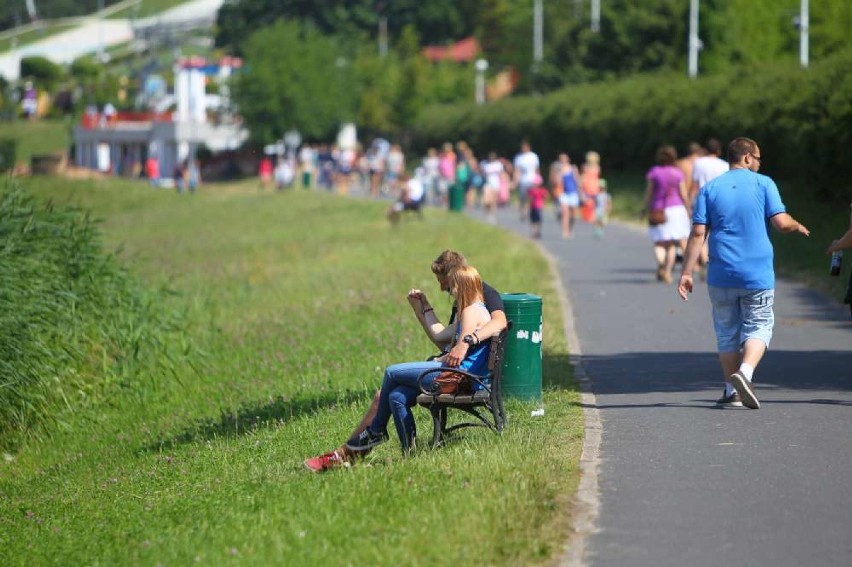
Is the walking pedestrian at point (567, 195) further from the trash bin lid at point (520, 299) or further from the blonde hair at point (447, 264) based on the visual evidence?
the blonde hair at point (447, 264)

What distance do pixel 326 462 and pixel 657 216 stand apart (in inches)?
488

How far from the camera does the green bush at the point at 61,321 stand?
16047mm

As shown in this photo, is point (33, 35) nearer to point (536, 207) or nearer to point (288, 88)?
point (288, 88)

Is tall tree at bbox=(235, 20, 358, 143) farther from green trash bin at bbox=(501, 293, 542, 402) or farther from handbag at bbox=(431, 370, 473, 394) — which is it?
handbag at bbox=(431, 370, 473, 394)

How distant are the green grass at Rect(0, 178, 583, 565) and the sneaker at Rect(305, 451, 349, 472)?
0.11 m

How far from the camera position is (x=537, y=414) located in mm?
11281

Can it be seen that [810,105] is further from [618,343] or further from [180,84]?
[180,84]

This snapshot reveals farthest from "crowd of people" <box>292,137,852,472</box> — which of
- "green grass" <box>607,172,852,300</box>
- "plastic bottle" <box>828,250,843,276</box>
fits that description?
"green grass" <box>607,172,852,300</box>

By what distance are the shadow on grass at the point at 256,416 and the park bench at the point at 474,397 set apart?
2.93m

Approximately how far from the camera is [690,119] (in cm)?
4381

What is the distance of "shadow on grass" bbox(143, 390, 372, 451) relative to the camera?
13.3 m

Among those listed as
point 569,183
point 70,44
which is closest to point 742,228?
point 569,183

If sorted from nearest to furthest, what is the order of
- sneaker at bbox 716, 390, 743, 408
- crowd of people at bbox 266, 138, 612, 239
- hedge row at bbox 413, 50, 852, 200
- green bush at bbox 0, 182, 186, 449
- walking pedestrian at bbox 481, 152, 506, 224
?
sneaker at bbox 716, 390, 743, 408 → green bush at bbox 0, 182, 186, 449 → hedge row at bbox 413, 50, 852, 200 → crowd of people at bbox 266, 138, 612, 239 → walking pedestrian at bbox 481, 152, 506, 224

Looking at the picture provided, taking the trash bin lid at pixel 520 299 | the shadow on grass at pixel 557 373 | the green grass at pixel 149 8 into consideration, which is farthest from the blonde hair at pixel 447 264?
the green grass at pixel 149 8
